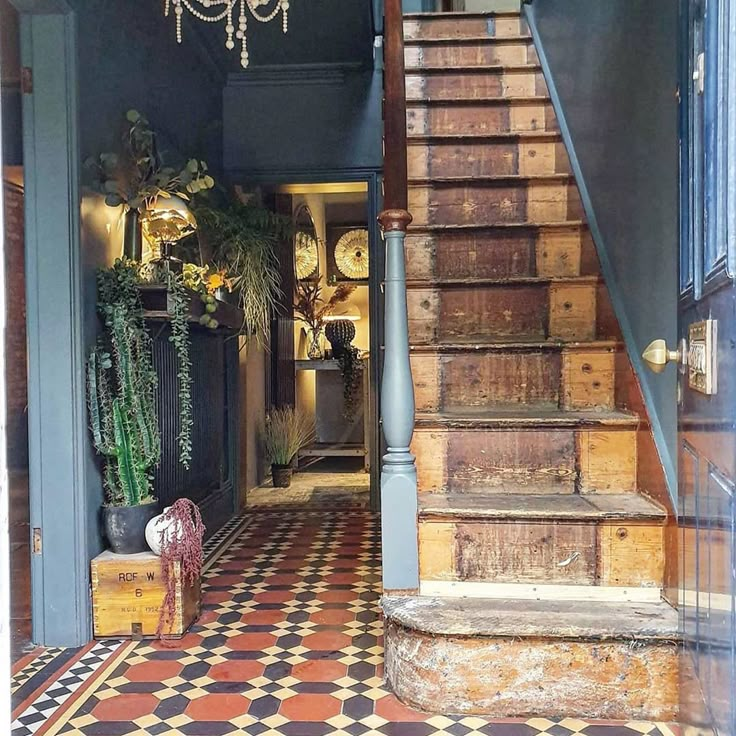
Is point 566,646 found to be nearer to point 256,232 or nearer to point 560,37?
point 560,37

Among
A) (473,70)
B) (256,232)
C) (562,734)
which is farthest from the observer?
(256,232)

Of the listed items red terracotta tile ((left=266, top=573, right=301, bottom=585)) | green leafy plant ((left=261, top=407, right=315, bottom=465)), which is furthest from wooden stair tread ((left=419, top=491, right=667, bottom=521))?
green leafy plant ((left=261, top=407, right=315, bottom=465))

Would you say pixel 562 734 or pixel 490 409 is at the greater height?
pixel 490 409

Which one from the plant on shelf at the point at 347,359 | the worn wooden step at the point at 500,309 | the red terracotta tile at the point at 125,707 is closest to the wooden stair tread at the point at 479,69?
the worn wooden step at the point at 500,309

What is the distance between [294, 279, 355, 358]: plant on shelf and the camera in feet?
24.9

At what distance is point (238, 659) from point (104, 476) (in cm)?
85

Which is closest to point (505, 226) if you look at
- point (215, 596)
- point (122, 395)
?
point (122, 395)

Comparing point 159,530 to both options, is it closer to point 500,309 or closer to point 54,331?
point 54,331

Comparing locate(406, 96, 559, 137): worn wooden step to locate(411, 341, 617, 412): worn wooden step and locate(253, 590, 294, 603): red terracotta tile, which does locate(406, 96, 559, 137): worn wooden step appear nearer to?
locate(411, 341, 617, 412): worn wooden step

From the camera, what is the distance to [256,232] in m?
4.25

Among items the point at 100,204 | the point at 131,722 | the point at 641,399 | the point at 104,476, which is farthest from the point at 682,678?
the point at 100,204

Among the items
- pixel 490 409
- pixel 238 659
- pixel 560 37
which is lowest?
pixel 238 659

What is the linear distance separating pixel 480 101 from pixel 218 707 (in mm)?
2740

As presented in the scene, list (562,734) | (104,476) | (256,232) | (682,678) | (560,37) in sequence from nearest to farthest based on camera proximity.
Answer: (682,678) → (562,734) → (104,476) → (560,37) → (256,232)
